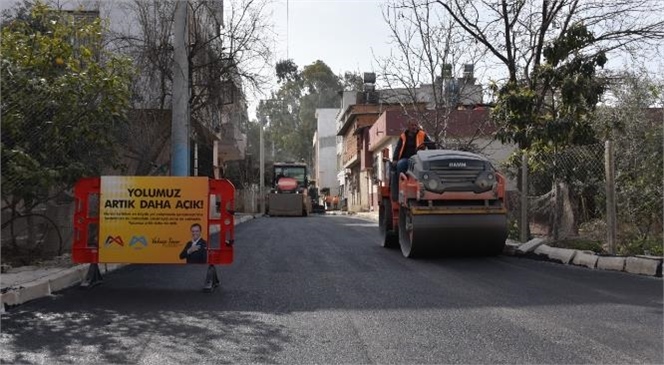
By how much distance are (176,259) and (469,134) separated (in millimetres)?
18402

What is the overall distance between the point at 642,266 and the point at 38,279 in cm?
820


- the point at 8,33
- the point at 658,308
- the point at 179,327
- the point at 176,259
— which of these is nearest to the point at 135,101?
the point at 8,33

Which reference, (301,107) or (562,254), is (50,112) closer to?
(562,254)

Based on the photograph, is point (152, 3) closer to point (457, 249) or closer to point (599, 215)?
point (457, 249)

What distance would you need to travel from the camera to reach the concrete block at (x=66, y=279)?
8055mm

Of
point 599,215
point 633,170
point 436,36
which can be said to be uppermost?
point 436,36

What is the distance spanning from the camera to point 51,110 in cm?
920

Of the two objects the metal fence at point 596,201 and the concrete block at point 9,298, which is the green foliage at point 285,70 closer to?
the metal fence at point 596,201

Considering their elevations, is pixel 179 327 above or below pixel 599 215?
below

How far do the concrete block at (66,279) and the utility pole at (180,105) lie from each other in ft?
19.7

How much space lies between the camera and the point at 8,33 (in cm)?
948

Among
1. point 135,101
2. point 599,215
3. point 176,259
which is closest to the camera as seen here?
point 176,259

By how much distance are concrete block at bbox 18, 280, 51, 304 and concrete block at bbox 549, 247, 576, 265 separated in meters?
7.81

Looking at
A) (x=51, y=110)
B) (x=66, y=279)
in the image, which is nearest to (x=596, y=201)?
(x=66, y=279)
